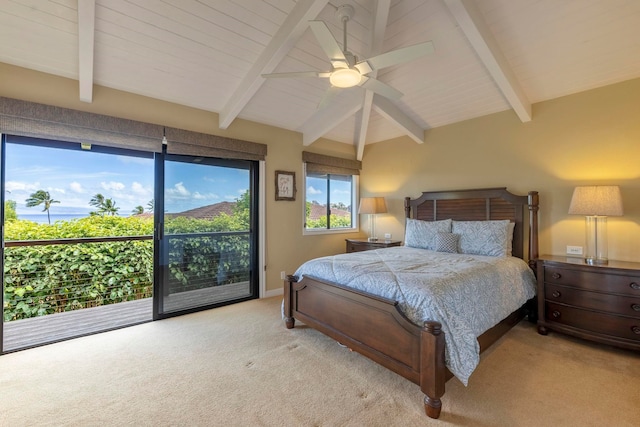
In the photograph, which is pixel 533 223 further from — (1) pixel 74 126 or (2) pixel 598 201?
(1) pixel 74 126

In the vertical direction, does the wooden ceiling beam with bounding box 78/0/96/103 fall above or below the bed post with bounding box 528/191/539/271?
above

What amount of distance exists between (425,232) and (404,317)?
2184 millimetres

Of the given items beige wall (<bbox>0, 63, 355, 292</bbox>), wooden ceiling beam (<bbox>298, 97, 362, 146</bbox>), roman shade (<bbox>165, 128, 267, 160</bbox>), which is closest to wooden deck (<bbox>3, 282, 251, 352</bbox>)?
beige wall (<bbox>0, 63, 355, 292</bbox>)

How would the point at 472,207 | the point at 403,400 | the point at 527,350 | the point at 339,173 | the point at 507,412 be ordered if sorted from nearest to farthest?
the point at 507,412
the point at 403,400
the point at 527,350
the point at 472,207
the point at 339,173

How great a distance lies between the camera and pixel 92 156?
3.17m

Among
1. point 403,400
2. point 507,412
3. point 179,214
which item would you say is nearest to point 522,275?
point 507,412

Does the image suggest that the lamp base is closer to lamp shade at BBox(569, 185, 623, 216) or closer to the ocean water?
lamp shade at BBox(569, 185, 623, 216)

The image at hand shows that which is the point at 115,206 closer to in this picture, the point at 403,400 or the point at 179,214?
the point at 179,214

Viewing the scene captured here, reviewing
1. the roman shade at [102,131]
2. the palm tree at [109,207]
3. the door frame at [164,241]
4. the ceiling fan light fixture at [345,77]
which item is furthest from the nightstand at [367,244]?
the palm tree at [109,207]

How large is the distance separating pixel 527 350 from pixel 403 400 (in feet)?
4.92

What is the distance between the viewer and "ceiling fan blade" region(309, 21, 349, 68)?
6.15ft

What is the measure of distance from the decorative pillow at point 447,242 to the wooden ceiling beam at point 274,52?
2797 mm

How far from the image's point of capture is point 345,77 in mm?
2184

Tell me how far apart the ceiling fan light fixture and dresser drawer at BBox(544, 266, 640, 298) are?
8.85 feet
